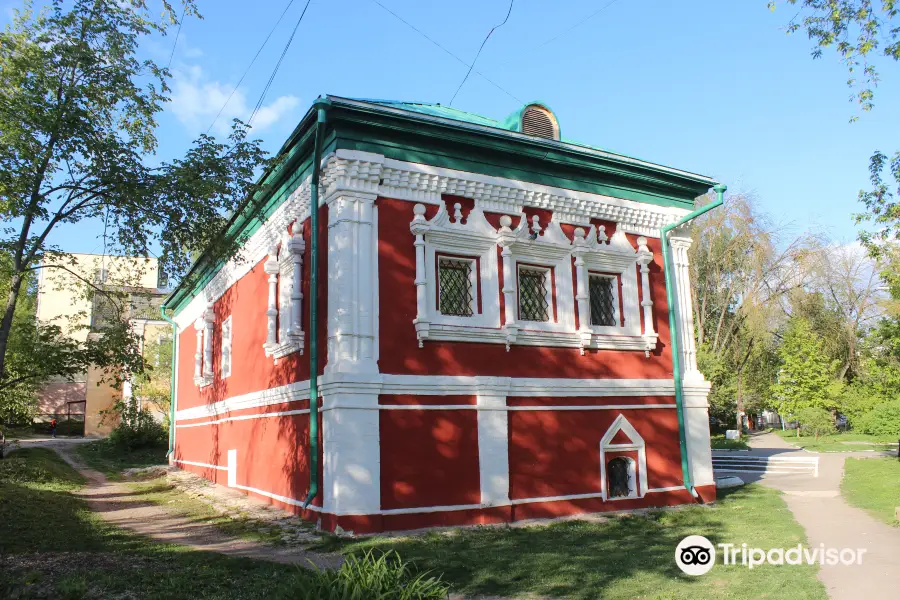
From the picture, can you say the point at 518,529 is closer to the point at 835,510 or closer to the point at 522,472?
the point at 522,472

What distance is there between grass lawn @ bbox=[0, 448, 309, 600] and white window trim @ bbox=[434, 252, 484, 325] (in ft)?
14.5

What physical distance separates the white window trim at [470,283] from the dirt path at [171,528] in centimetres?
383

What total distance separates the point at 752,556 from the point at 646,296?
5342 millimetres

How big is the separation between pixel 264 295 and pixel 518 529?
20.9 ft

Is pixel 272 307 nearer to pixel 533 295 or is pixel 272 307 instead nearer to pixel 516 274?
pixel 516 274

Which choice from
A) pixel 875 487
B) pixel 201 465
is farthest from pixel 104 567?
pixel 875 487

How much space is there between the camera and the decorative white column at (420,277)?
9.64m

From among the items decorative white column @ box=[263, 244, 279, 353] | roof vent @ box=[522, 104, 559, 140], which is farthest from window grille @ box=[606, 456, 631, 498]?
decorative white column @ box=[263, 244, 279, 353]

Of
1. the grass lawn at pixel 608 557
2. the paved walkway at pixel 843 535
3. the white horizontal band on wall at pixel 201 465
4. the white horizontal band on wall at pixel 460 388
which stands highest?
the white horizontal band on wall at pixel 460 388

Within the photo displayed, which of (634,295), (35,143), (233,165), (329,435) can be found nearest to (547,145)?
(634,295)

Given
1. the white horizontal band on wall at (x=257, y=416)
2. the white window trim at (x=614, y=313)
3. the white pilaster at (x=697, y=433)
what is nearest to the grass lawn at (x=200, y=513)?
the white horizontal band on wall at (x=257, y=416)

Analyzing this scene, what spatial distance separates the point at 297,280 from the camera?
10.6 m

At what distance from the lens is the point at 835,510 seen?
11328mm

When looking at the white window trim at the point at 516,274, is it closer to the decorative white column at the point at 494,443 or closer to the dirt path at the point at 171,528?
the decorative white column at the point at 494,443
